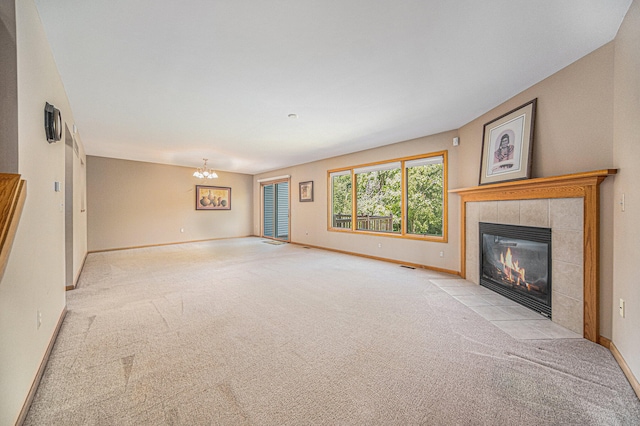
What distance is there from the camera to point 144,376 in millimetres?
1753

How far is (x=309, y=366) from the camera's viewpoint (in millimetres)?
1868

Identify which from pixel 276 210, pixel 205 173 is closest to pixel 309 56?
pixel 205 173

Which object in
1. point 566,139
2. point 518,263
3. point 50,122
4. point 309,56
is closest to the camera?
point 50,122

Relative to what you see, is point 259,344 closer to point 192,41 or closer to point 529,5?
point 192,41

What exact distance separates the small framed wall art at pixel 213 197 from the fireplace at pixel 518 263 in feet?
25.6

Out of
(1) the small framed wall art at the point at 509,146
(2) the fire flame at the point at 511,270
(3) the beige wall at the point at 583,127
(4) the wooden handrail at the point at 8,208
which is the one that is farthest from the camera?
(2) the fire flame at the point at 511,270

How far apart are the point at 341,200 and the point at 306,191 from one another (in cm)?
131

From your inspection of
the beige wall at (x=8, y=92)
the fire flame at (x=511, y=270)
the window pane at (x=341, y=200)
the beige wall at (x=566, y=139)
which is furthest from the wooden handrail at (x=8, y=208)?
the window pane at (x=341, y=200)

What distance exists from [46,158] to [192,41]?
5.14ft

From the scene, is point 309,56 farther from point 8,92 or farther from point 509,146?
point 509,146

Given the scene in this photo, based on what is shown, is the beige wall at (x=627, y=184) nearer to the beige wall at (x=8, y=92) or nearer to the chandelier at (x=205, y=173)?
the beige wall at (x=8, y=92)

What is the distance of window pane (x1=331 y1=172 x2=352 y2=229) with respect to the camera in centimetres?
652

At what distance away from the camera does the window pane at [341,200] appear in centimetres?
652

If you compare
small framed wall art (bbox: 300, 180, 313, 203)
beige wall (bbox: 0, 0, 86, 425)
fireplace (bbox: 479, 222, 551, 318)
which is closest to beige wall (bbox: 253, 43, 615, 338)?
fireplace (bbox: 479, 222, 551, 318)
